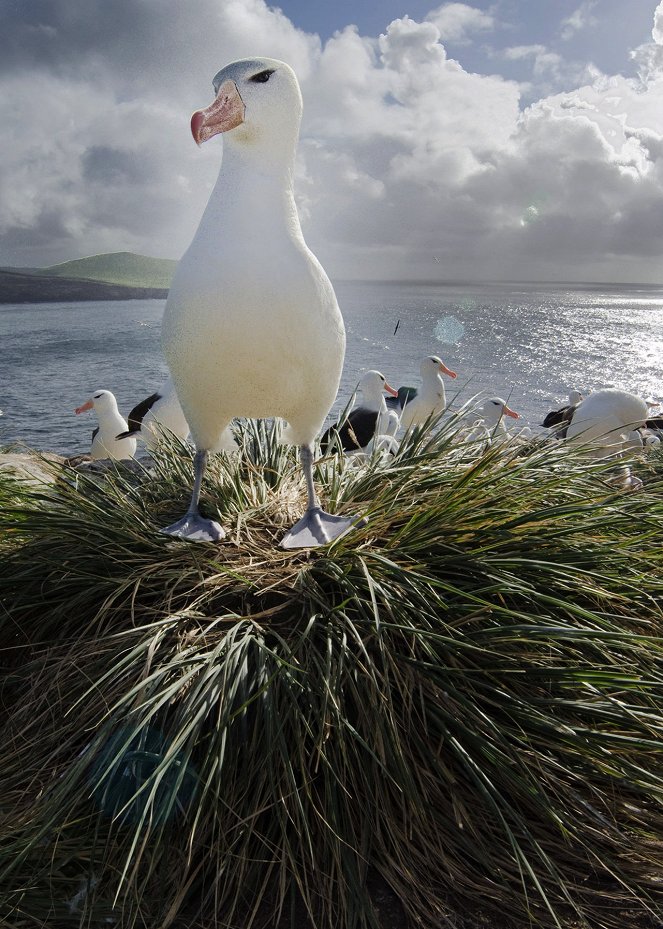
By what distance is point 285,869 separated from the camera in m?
1.75

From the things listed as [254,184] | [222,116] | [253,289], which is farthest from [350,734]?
[222,116]

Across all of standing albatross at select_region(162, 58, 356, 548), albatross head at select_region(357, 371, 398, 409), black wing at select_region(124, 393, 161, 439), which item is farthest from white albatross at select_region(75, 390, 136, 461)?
standing albatross at select_region(162, 58, 356, 548)

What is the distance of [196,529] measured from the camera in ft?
8.78

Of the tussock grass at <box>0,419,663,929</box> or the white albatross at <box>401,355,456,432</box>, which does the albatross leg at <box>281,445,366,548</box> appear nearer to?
the tussock grass at <box>0,419,663,929</box>

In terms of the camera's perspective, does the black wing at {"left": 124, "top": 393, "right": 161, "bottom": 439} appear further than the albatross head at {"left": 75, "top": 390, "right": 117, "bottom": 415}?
No

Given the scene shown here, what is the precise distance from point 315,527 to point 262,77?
1.71 metres

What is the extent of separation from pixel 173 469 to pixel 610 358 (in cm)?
3766

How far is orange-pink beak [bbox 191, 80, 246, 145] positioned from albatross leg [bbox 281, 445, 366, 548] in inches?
55.3

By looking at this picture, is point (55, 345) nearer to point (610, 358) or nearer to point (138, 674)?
point (610, 358)

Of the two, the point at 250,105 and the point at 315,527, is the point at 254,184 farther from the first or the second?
the point at 315,527

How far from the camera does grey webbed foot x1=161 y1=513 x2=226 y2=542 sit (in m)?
2.60

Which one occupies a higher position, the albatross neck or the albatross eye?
the albatross eye

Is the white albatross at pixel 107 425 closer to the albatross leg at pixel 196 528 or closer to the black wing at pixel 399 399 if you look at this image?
the black wing at pixel 399 399

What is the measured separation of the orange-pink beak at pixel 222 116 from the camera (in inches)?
99.3
